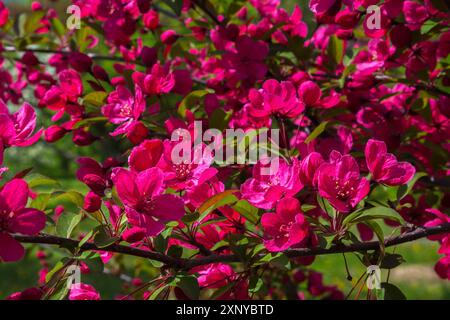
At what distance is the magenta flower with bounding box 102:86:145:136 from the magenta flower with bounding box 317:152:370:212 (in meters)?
0.49

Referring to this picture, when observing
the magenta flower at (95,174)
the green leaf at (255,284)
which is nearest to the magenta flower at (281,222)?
the green leaf at (255,284)

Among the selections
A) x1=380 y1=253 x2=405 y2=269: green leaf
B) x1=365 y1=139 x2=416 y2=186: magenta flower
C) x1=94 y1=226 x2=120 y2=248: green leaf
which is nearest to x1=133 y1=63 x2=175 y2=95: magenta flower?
x1=94 y1=226 x2=120 y2=248: green leaf

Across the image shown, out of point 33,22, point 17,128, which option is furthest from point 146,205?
point 33,22

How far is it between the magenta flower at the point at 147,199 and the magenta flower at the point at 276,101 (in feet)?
1.19

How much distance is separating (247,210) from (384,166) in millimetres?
278

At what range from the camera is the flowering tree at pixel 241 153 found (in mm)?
1071

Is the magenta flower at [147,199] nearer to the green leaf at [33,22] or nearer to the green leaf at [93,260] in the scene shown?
the green leaf at [93,260]

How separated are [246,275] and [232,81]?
0.67 metres

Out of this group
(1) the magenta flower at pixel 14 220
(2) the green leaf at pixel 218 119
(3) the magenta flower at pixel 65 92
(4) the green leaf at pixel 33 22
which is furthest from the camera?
(4) the green leaf at pixel 33 22

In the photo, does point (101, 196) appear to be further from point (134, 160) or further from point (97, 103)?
point (97, 103)

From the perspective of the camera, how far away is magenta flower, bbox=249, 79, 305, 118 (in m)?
1.30

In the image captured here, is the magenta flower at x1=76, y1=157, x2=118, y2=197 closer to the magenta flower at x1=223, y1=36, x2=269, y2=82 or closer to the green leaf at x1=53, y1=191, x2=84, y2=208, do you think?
the green leaf at x1=53, y1=191, x2=84, y2=208

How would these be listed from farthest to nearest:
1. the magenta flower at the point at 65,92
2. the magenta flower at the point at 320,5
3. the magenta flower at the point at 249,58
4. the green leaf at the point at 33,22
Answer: the green leaf at the point at 33,22 → the magenta flower at the point at 249,58 → the magenta flower at the point at 65,92 → the magenta flower at the point at 320,5

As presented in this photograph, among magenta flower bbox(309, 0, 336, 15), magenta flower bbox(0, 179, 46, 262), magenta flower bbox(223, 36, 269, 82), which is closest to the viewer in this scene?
magenta flower bbox(0, 179, 46, 262)
